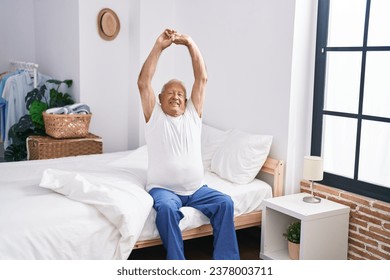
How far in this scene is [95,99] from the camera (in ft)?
15.6

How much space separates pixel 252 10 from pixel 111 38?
4.89 ft

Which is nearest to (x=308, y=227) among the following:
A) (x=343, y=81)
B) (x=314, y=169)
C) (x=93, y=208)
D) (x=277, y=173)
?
(x=314, y=169)

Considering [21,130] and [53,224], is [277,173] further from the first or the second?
[21,130]

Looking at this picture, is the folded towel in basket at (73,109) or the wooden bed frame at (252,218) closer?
the wooden bed frame at (252,218)

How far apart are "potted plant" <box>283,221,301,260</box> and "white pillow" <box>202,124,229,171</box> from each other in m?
0.81

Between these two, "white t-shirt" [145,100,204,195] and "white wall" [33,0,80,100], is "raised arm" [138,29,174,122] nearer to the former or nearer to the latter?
Answer: "white t-shirt" [145,100,204,195]

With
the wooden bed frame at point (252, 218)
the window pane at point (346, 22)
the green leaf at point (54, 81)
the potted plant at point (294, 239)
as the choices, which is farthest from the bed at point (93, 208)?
the green leaf at point (54, 81)

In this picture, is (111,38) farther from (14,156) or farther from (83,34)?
(14,156)

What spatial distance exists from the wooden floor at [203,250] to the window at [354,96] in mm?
687

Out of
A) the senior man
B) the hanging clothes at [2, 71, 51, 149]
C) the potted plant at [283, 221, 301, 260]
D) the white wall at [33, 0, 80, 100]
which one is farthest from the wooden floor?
the hanging clothes at [2, 71, 51, 149]

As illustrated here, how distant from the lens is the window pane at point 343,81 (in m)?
3.31

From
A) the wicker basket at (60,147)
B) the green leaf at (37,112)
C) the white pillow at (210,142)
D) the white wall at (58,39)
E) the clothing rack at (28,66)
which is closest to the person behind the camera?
the white pillow at (210,142)

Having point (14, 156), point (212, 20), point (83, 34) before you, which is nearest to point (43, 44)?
point (83, 34)

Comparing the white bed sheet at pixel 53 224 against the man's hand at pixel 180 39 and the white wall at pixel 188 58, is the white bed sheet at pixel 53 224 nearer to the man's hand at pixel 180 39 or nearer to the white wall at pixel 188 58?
the white wall at pixel 188 58
